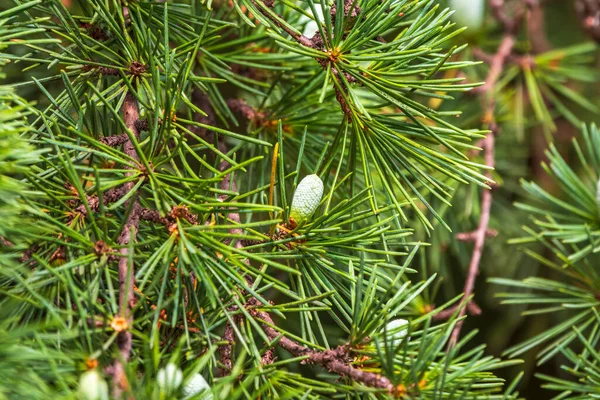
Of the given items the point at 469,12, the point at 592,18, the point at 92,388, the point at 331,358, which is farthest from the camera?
the point at 469,12

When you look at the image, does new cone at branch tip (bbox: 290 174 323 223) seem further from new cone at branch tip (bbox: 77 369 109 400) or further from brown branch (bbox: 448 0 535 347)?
brown branch (bbox: 448 0 535 347)

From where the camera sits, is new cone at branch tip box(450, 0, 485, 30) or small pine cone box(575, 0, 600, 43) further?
new cone at branch tip box(450, 0, 485, 30)

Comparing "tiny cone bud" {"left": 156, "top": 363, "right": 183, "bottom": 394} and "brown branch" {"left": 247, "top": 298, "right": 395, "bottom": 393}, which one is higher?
"tiny cone bud" {"left": 156, "top": 363, "right": 183, "bottom": 394}

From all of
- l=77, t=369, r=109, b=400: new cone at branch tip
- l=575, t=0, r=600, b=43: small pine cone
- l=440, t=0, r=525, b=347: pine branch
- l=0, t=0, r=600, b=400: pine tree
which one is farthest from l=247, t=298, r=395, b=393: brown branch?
l=575, t=0, r=600, b=43: small pine cone

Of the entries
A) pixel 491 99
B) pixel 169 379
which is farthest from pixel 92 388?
pixel 491 99

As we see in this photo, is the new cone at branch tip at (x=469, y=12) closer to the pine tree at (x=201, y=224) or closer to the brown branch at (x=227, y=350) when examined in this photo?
the pine tree at (x=201, y=224)

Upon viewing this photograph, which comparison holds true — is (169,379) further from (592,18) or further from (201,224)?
(592,18)
